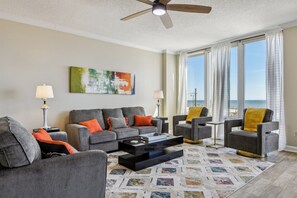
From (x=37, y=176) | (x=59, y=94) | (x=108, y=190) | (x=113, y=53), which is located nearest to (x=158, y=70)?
(x=113, y=53)

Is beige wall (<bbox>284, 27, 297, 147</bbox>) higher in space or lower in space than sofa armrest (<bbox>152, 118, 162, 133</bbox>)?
higher

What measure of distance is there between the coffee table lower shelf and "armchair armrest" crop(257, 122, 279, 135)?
153cm

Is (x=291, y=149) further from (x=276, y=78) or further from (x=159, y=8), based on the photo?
(x=159, y=8)

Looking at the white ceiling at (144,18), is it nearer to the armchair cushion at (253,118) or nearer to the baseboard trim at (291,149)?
the armchair cushion at (253,118)

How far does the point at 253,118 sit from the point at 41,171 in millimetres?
3998

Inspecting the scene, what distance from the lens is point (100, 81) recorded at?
4797mm

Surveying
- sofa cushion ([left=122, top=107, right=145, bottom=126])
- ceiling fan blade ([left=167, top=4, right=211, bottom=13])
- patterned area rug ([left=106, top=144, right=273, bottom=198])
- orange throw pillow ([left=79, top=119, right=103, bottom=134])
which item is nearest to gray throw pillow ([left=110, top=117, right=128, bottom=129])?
orange throw pillow ([left=79, top=119, right=103, bottom=134])

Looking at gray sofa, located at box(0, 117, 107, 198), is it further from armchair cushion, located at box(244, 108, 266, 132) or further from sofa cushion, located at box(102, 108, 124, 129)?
armchair cushion, located at box(244, 108, 266, 132)

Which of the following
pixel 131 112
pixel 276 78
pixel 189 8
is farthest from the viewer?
pixel 131 112

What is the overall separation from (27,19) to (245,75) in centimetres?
501

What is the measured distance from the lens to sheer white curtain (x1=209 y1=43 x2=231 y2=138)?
5115mm

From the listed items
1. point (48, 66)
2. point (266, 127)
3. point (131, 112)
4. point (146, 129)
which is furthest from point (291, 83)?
point (48, 66)

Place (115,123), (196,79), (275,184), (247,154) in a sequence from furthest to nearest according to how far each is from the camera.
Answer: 1. (196,79)
2. (115,123)
3. (247,154)
4. (275,184)

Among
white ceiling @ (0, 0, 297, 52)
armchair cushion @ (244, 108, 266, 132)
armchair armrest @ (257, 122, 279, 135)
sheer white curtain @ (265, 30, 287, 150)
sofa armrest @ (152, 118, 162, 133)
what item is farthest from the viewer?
sofa armrest @ (152, 118, 162, 133)
